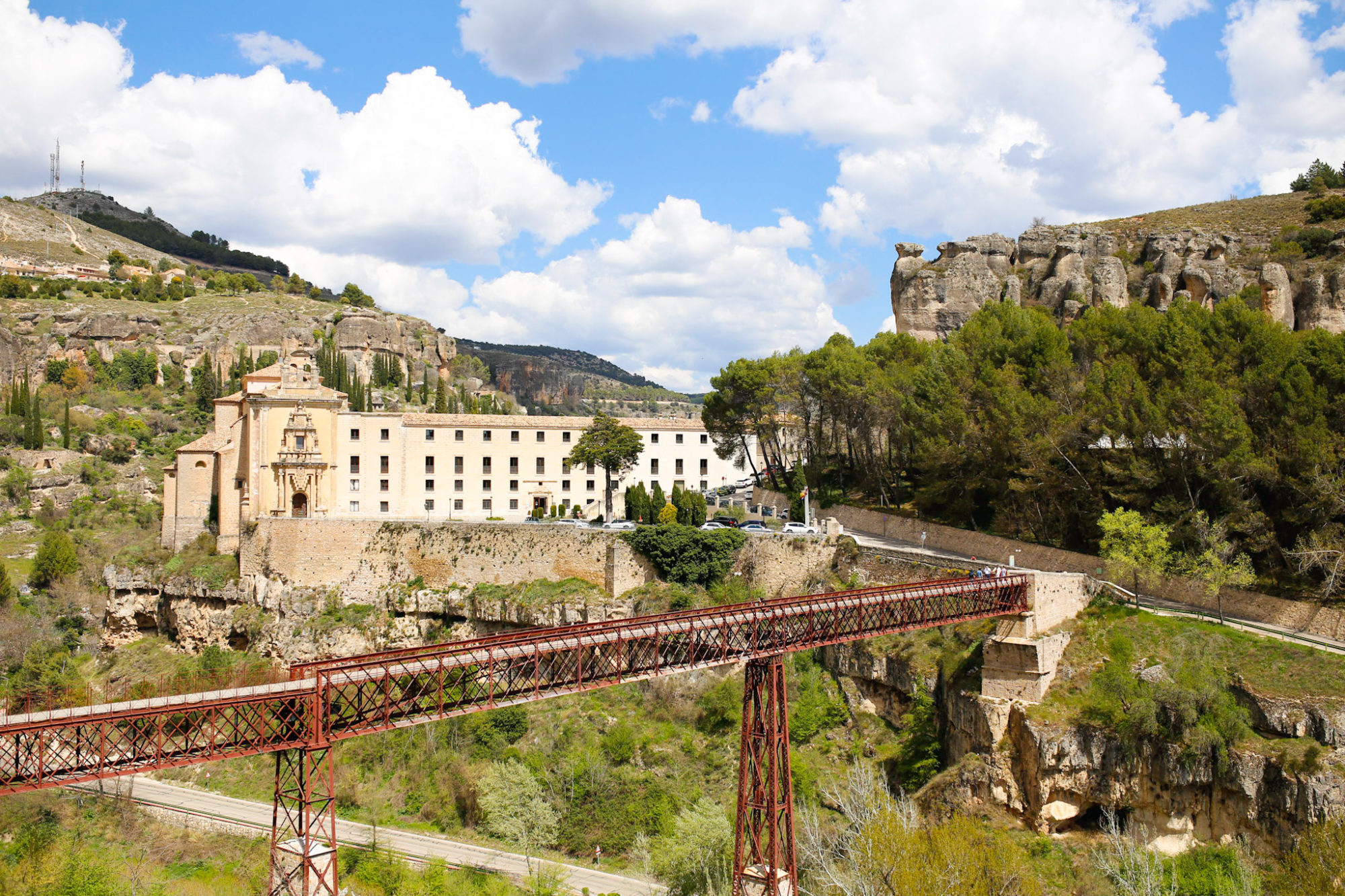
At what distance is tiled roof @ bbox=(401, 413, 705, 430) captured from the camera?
55219 millimetres

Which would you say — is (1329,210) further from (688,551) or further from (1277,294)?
(688,551)

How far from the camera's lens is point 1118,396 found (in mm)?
38406

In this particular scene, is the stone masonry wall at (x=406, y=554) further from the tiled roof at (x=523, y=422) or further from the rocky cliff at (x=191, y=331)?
the rocky cliff at (x=191, y=331)

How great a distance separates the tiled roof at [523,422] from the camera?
5522 centimetres

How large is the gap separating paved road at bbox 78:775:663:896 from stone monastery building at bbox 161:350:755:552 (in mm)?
14871

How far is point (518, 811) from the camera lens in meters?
36.2

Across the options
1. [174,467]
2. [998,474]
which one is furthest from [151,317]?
[998,474]

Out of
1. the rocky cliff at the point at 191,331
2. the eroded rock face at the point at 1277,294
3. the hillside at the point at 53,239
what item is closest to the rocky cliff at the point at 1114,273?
the eroded rock face at the point at 1277,294

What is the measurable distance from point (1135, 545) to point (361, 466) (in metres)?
39.7

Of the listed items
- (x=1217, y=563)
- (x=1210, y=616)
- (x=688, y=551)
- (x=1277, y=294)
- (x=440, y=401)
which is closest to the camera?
(x=1217, y=563)

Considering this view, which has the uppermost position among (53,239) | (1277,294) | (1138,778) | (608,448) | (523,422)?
(53,239)

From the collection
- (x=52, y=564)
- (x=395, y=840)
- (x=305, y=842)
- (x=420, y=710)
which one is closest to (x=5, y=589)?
(x=52, y=564)

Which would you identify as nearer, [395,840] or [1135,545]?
[1135,545]

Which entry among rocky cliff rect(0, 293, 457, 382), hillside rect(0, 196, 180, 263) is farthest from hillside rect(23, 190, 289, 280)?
rocky cliff rect(0, 293, 457, 382)
